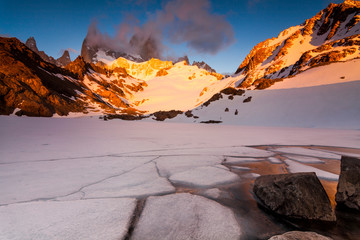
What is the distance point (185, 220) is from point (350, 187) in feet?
7.72

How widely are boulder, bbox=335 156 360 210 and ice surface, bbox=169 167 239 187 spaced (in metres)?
1.46

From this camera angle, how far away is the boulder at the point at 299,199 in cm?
195

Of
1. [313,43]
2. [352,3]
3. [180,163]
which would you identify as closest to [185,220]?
[180,163]

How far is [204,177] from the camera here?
→ 3164 millimetres

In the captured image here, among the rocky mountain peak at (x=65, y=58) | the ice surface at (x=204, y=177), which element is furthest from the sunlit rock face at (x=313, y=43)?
the rocky mountain peak at (x=65, y=58)

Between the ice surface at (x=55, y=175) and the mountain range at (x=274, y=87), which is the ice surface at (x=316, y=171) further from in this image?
the mountain range at (x=274, y=87)

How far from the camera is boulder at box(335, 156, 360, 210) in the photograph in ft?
7.20

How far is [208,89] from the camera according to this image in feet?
220

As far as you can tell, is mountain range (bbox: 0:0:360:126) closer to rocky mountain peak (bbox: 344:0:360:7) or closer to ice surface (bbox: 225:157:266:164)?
rocky mountain peak (bbox: 344:0:360:7)

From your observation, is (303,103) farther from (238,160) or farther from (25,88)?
(25,88)

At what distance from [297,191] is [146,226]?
1.89m

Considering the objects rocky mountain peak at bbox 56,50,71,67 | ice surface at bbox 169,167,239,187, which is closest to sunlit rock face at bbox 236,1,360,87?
ice surface at bbox 169,167,239,187

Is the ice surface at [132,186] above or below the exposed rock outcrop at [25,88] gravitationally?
below

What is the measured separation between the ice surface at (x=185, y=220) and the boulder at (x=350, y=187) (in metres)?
1.66
